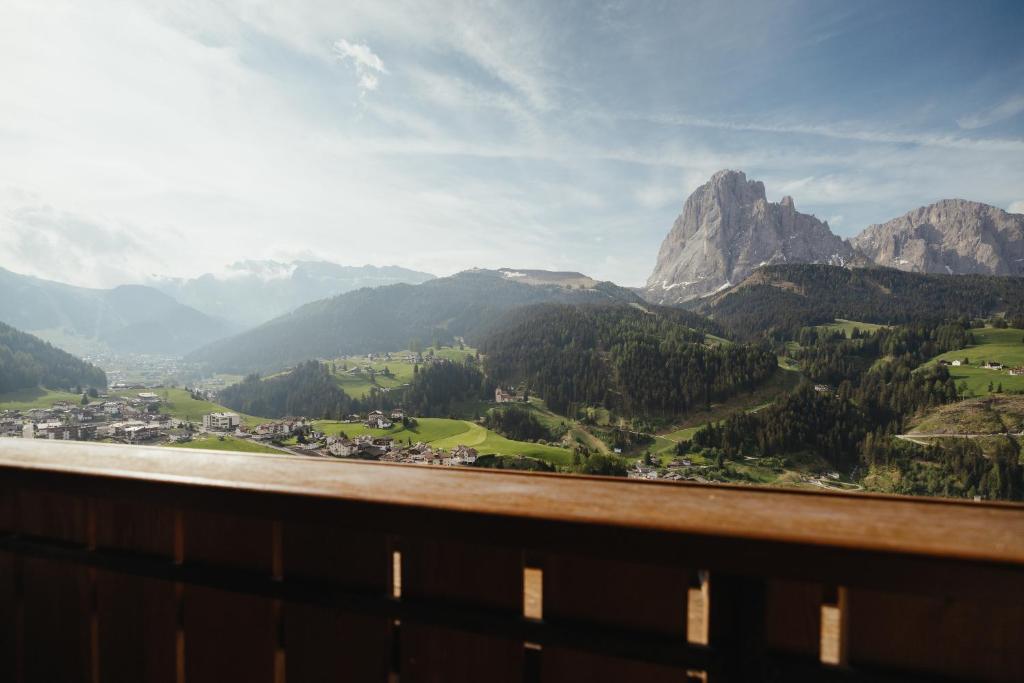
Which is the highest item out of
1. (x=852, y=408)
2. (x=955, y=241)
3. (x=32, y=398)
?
(x=955, y=241)

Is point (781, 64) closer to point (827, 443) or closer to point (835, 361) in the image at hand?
point (835, 361)

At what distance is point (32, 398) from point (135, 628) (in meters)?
66.4

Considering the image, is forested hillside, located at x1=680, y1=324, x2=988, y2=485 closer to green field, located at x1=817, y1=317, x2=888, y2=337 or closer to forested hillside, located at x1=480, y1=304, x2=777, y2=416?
forested hillside, located at x1=480, y1=304, x2=777, y2=416

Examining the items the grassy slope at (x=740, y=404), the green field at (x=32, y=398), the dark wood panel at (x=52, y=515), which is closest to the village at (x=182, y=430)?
the green field at (x=32, y=398)

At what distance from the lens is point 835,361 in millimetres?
78438

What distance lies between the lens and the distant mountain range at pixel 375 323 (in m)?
125

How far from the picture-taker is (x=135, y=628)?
961 mm

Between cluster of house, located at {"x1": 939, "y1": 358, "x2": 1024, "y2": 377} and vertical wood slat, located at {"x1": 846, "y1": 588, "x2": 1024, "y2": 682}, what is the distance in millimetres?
→ 94186

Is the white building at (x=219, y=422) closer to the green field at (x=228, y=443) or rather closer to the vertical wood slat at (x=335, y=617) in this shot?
the green field at (x=228, y=443)

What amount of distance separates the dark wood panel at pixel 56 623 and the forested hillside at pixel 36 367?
62918 mm

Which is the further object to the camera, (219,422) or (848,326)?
(848,326)

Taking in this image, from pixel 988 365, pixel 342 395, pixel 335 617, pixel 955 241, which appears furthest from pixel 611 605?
pixel 955 241

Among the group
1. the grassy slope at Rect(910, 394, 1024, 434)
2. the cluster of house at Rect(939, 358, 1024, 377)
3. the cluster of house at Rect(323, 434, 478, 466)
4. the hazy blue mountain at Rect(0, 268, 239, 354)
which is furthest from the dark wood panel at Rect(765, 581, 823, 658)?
the hazy blue mountain at Rect(0, 268, 239, 354)

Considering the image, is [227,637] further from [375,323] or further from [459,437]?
[375,323]
